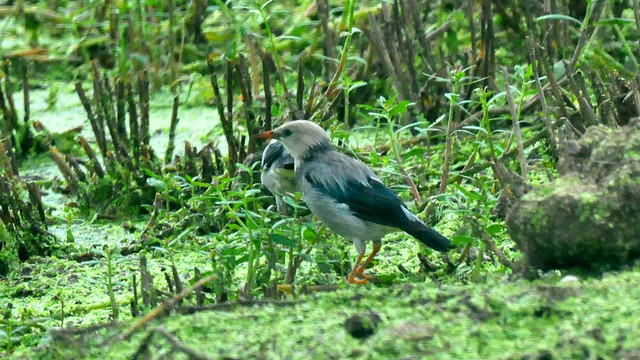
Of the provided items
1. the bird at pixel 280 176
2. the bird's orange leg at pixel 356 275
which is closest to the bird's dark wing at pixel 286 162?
the bird at pixel 280 176

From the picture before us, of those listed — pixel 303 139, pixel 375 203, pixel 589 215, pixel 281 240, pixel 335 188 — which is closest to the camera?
pixel 589 215

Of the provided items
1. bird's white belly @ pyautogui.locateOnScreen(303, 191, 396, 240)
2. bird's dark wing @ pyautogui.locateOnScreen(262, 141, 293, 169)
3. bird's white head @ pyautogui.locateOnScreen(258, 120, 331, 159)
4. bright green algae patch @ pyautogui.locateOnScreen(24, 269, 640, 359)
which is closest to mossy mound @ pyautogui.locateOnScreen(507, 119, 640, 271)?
bright green algae patch @ pyautogui.locateOnScreen(24, 269, 640, 359)

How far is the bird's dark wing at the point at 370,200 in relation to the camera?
370 cm

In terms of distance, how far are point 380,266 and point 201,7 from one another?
3.68 m

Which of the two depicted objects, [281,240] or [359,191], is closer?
[281,240]

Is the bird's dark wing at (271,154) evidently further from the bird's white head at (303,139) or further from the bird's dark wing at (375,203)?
the bird's dark wing at (375,203)

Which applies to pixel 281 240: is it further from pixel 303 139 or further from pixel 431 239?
pixel 303 139

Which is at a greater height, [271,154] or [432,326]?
[432,326]

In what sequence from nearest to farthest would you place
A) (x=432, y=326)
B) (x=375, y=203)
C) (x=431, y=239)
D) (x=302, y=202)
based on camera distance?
(x=432, y=326) → (x=431, y=239) → (x=375, y=203) → (x=302, y=202)

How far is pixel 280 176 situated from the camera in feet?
14.8

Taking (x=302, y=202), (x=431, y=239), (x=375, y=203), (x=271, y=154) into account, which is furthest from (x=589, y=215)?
(x=271, y=154)

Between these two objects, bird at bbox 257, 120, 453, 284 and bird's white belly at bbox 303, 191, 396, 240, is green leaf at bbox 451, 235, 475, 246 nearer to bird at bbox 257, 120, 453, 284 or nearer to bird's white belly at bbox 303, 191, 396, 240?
bird at bbox 257, 120, 453, 284

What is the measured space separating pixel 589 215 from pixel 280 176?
179cm

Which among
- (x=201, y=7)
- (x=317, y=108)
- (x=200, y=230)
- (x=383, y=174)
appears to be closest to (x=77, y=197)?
(x=200, y=230)
